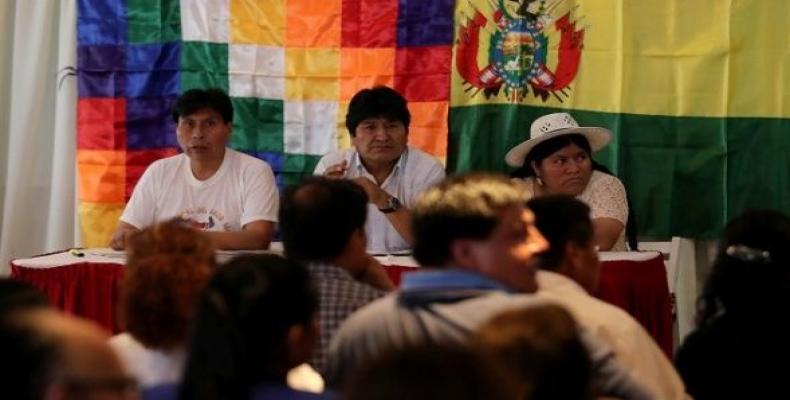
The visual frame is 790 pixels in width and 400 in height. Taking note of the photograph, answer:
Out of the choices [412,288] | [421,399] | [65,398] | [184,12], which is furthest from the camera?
[184,12]

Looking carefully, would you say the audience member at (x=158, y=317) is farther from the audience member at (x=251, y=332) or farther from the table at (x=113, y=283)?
the table at (x=113, y=283)

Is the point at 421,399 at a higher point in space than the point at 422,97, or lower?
lower

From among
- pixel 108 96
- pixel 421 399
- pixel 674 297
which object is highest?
pixel 108 96

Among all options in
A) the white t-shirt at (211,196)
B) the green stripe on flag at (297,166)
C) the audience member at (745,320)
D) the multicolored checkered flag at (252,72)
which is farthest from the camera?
the green stripe on flag at (297,166)

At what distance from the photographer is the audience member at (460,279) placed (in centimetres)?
185

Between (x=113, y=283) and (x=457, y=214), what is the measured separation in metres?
2.04

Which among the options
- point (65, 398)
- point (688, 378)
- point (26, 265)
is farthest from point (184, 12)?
point (65, 398)

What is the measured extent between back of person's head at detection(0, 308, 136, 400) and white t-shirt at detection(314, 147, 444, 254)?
282 centimetres

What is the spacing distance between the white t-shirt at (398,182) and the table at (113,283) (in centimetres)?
47

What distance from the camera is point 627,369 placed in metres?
1.97

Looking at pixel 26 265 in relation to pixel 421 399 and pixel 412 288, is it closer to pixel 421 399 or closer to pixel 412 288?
pixel 412 288

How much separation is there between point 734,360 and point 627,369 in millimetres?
411

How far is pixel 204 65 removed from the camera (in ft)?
15.9

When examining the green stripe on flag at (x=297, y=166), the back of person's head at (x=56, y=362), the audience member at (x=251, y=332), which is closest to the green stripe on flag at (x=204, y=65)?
the green stripe on flag at (x=297, y=166)
